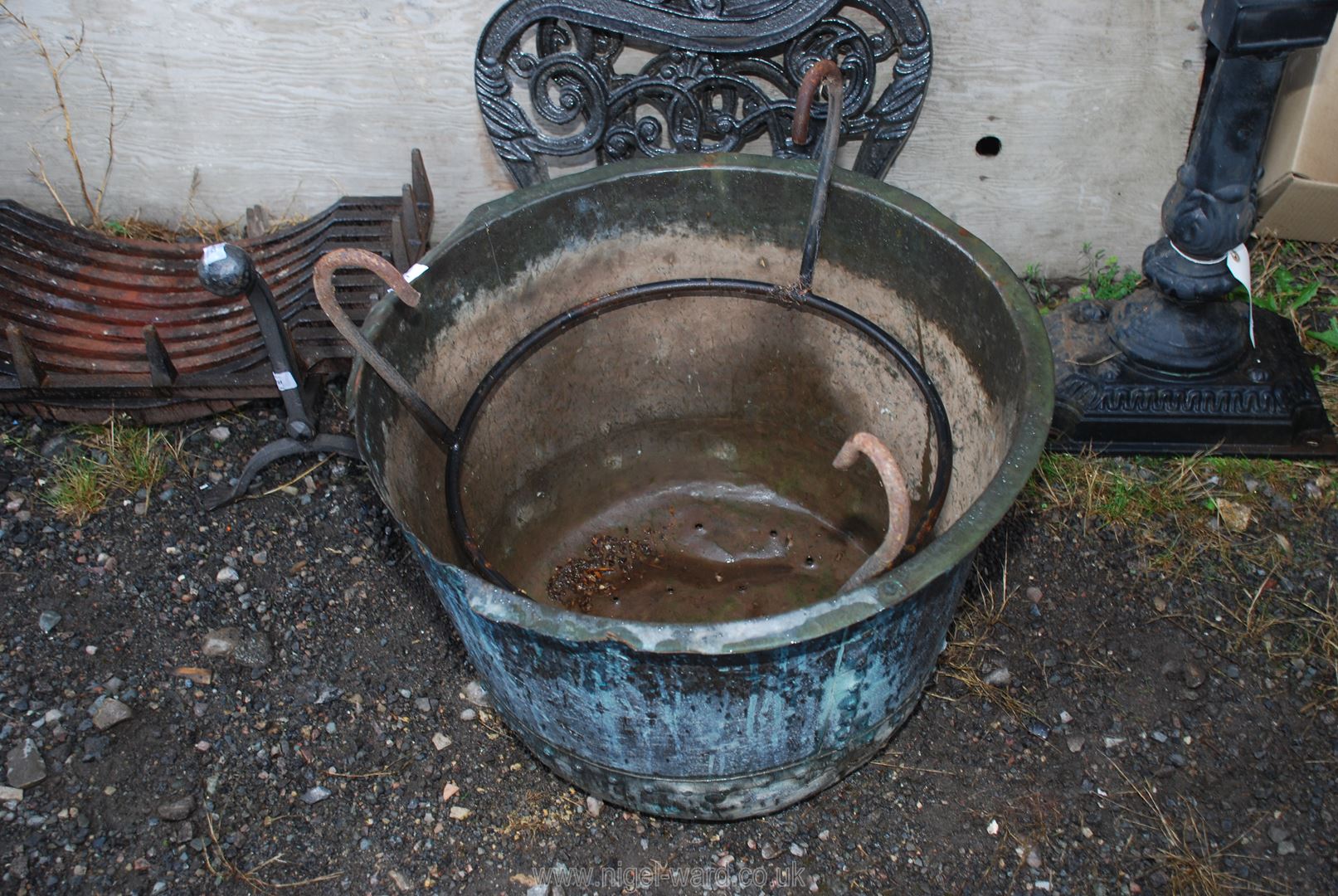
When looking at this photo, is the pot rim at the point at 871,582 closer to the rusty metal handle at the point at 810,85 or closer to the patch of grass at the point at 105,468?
the rusty metal handle at the point at 810,85

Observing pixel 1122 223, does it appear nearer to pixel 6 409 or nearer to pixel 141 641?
pixel 141 641

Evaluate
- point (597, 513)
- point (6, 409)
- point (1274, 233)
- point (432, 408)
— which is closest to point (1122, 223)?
point (1274, 233)

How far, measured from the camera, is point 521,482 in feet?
9.34

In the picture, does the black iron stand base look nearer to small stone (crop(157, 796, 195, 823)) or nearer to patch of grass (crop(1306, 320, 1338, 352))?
patch of grass (crop(1306, 320, 1338, 352))

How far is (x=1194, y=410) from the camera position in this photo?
3.01 meters

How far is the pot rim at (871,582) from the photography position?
1.69 m

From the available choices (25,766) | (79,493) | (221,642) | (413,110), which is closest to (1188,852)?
(221,642)

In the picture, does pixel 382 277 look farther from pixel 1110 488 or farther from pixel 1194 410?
pixel 1194 410

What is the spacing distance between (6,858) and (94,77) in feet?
7.09

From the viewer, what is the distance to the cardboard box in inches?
→ 125

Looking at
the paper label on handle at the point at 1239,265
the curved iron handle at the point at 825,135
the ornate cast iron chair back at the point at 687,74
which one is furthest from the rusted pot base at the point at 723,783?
the ornate cast iron chair back at the point at 687,74

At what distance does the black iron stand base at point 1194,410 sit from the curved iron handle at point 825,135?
94 cm

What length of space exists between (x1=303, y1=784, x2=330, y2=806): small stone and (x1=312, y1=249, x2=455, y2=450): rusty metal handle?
0.94 m

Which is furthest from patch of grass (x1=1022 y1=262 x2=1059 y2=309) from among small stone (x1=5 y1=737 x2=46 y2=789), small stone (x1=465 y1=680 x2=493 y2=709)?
small stone (x1=5 y1=737 x2=46 y2=789)
